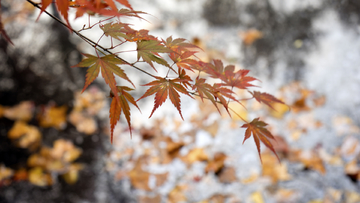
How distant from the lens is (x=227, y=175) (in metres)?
2.13

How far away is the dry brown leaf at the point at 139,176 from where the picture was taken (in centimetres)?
217

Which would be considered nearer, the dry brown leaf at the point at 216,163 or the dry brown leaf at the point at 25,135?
the dry brown leaf at the point at 216,163

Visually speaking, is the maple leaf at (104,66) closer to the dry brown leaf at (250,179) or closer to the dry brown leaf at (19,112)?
the dry brown leaf at (250,179)

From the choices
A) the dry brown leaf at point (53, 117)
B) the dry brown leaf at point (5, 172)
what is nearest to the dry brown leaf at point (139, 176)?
the dry brown leaf at point (53, 117)

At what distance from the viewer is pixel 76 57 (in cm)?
295

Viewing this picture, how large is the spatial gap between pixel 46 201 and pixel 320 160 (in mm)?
2753

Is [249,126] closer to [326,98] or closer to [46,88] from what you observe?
[326,98]

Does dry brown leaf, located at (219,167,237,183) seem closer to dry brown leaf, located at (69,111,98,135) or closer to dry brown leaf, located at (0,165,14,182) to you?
dry brown leaf, located at (69,111,98,135)

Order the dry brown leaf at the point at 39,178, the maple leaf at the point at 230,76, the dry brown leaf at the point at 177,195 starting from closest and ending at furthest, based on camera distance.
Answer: the maple leaf at the point at 230,76, the dry brown leaf at the point at 177,195, the dry brown leaf at the point at 39,178

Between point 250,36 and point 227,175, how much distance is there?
1.99 metres

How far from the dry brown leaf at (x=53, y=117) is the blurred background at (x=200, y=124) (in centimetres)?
1

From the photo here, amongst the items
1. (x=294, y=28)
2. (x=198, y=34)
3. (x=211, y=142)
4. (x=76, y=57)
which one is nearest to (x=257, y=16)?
(x=294, y=28)

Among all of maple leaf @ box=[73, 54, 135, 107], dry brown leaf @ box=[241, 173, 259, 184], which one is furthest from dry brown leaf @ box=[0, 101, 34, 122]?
dry brown leaf @ box=[241, 173, 259, 184]

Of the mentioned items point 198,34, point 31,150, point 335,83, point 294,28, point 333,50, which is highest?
point 198,34
